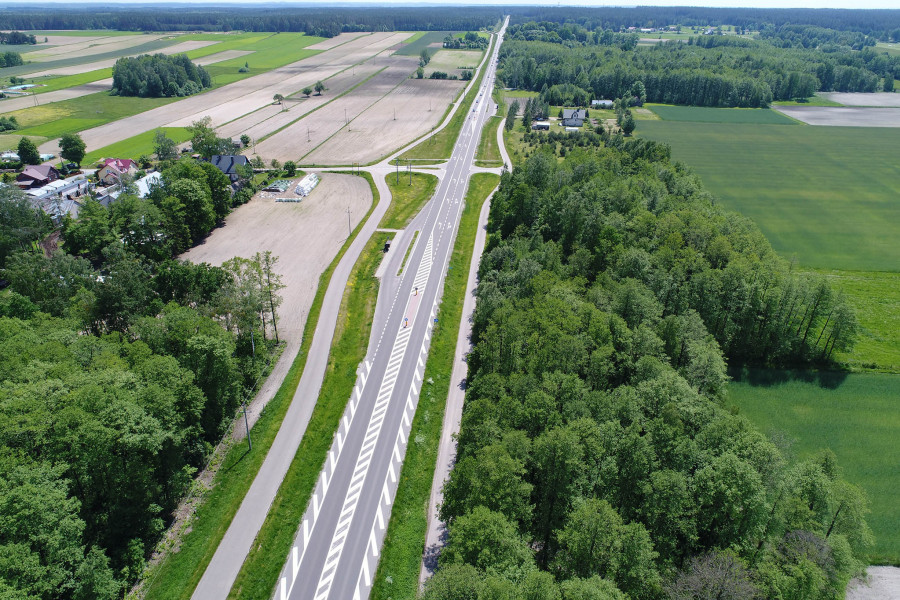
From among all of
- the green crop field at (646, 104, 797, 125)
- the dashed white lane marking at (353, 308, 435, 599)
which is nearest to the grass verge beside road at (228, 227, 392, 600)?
the dashed white lane marking at (353, 308, 435, 599)

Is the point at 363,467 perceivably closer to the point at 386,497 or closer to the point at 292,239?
the point at 386,497

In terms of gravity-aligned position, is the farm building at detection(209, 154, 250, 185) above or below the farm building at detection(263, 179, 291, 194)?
above

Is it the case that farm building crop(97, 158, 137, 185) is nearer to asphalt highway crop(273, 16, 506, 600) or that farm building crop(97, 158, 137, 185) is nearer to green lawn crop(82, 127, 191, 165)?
green lawn crop(82, 127, 191, 165)

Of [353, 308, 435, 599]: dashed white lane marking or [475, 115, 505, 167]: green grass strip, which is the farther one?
[475, 115, 505, 167]: green grass strip

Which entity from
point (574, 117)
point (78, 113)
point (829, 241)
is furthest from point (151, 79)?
point (829, 241)

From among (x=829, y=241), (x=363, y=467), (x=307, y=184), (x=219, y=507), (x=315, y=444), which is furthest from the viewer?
(x=307, y=184)

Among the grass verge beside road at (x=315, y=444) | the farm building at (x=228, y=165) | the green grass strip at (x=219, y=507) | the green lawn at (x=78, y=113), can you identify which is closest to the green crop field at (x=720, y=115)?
the farm building at (x=228, y=165)

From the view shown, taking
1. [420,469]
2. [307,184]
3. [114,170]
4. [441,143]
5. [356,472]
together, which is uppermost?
[441,143]
